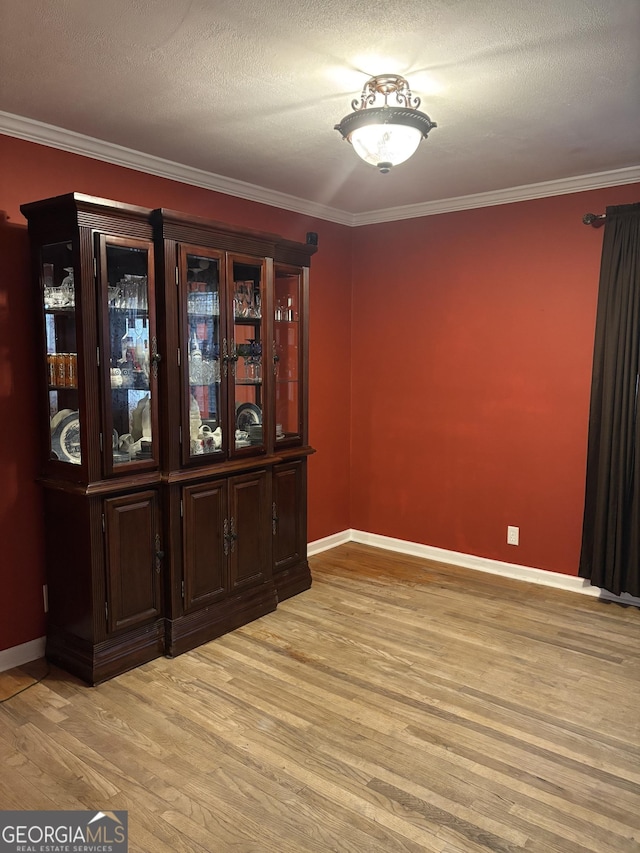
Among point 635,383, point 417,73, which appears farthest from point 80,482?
point 635,383

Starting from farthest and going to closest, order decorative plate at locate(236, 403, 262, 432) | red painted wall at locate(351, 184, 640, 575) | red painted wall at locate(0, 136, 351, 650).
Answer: red painted wall at locate(351, 184, 640, 575) < decorative plate at locate(236, 403, 262, 432) < red painted wall at locate(0, 136, 351, 650)

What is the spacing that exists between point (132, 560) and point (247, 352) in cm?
127

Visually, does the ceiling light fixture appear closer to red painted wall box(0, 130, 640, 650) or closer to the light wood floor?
red painted wall box(0, 130, 640, 650)

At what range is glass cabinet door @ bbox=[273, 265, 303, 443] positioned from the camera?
3.86 metres

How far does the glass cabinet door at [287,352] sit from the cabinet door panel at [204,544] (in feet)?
2.16

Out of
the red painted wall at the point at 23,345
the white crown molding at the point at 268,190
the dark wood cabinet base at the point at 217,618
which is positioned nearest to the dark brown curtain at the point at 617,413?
the white crown molding at the point at 268,190

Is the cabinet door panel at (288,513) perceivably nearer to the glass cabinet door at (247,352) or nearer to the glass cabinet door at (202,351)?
the glass cabinet door at (247,352)

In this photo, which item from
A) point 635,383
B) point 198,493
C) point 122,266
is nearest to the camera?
point 122,266

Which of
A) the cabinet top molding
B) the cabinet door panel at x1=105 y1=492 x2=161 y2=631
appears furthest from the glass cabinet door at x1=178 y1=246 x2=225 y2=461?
the cabinet door panel at x1=105 y1=492 x2=161 y2=631

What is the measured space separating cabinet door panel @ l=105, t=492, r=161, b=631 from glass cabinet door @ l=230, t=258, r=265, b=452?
64 centimetres

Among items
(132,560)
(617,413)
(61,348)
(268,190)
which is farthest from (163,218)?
(617,413)

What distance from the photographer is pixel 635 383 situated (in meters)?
3.84

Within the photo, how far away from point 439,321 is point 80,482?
2835mm

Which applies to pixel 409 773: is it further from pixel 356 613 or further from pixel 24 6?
pixel 24 6
